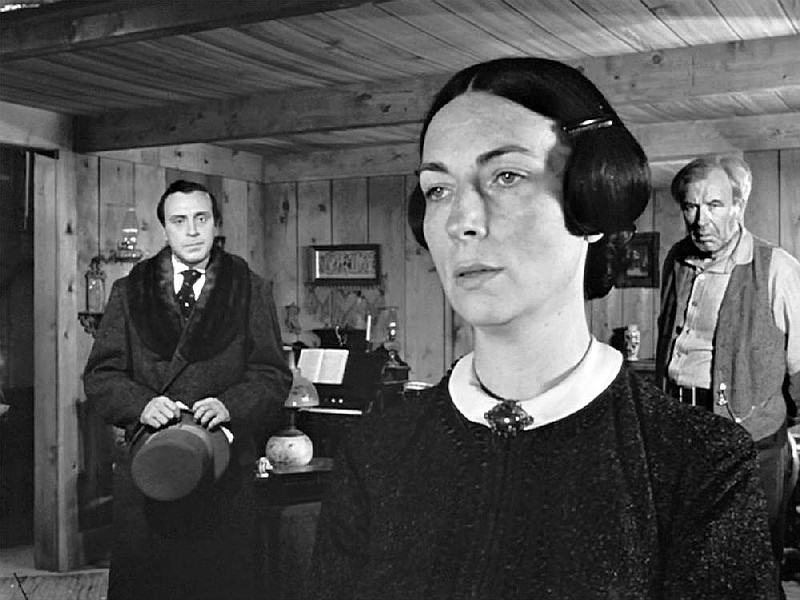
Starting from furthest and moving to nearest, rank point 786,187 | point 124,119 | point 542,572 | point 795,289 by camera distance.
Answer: point 786,187, point 124,119, point 795,289, point 542,572

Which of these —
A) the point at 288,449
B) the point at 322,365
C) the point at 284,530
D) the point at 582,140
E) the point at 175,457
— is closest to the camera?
the point at 582,140

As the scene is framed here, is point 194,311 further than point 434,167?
Yes

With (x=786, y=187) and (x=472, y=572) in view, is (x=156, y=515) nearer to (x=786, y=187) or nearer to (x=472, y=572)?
(x=472, y=572)

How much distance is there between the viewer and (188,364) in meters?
1.60

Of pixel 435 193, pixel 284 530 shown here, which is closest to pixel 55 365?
pixel 284 530

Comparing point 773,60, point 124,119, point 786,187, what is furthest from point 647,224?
point 124,119

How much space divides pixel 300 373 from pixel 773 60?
140 cm

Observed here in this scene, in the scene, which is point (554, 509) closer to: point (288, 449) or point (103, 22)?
point (103, 22)

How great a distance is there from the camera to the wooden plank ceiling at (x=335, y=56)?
1.41m

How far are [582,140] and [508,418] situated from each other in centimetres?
17

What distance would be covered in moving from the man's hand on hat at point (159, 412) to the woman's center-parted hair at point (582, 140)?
1077 mm

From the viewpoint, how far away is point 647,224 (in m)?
2.98

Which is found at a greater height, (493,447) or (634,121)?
(634,121)

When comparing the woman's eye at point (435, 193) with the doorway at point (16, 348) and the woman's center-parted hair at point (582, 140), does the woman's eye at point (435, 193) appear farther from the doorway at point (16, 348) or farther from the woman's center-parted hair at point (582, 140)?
the doorway at point (16, 348)
